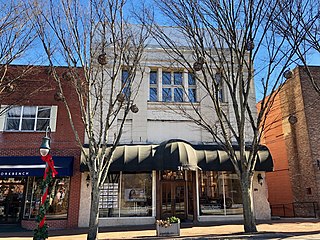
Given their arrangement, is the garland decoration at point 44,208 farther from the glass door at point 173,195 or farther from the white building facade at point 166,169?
the glass door at point 173,195

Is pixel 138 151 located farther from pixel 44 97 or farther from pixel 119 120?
Result: pixel 44 97

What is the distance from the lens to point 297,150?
1772cm

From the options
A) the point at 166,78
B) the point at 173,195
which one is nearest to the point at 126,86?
the point at 166,78

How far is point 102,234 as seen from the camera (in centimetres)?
1181

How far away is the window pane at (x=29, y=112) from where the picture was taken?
1543 centimetres

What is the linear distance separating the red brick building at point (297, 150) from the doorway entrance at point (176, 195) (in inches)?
227

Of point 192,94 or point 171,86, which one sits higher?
point 171,86

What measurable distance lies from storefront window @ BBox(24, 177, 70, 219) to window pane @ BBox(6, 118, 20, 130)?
2.92 meters

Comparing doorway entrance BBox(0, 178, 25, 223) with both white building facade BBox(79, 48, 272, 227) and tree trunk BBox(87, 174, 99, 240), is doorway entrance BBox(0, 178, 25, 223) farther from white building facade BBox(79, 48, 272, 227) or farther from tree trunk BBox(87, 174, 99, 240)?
tree trunk BBox(87, 174, 99, 240)

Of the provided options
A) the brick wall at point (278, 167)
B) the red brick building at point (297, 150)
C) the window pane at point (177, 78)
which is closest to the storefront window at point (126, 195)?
the window pane at point (177, 78)

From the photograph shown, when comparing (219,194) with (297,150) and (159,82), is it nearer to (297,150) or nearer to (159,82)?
(297,150)

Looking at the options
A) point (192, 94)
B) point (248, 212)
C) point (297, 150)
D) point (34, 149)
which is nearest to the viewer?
point (248, 212)

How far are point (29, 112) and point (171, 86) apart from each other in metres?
7.77

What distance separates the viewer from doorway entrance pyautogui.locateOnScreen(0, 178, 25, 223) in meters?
14.9
